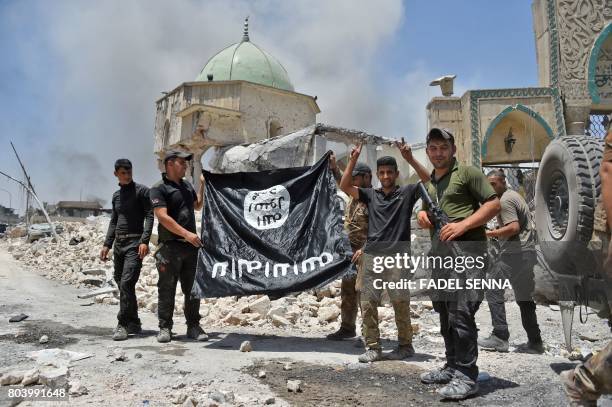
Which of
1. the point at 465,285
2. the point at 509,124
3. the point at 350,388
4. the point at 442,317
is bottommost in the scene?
the point at 350,388

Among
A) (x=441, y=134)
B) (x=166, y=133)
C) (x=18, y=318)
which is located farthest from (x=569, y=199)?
(x=166, y=133)

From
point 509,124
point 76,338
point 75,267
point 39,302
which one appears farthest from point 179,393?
point 509,124

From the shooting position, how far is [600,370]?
2.04 meters

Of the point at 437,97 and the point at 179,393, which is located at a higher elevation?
the point at 437,97

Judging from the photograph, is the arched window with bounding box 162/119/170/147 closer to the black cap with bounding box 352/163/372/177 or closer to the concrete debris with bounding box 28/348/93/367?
the black cap with bounding box 352/163/372/177

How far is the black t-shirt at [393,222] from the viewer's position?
3.79 metres

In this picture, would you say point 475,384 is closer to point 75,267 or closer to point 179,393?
point 179,393

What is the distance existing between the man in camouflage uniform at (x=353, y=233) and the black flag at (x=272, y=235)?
0.18 metres

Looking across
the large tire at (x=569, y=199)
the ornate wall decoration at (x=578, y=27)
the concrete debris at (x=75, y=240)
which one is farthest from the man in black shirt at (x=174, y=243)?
the ornate wall decoration at (x=578, y=27)

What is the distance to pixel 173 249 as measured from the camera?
15.0 ft

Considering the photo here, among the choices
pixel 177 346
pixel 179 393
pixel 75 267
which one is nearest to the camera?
pixel 179 393

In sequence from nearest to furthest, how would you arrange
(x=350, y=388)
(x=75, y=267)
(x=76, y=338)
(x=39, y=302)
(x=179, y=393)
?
(x=179, y=393)
(x=350, y=388)
(x=76, y=338)
(x=39, y=302)
(x=75, y=267)

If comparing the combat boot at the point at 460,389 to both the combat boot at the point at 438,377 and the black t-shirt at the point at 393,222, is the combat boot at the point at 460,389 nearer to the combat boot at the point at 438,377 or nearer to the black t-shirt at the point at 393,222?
the combat boot at the point at 438,377

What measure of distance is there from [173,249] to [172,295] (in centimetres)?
47
